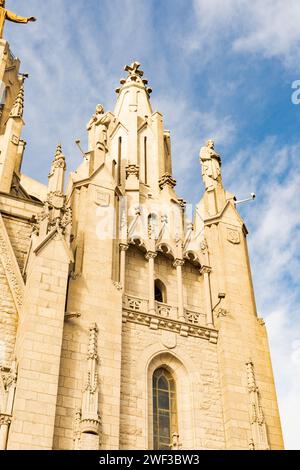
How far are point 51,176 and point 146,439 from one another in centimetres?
1032

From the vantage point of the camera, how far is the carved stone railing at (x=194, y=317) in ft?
72.4

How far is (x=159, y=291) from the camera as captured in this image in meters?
23.3

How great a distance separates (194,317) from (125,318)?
2.65 metres

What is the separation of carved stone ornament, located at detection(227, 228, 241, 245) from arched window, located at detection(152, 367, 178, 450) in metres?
5.98

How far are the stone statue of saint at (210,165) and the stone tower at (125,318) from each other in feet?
0.38

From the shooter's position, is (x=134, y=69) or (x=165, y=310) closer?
(x=165, y=310)

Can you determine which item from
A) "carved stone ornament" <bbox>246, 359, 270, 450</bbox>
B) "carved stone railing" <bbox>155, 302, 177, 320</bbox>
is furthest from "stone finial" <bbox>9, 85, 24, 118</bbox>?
"carved stone ornament" <bbox>246, 359, 270, 450</bbox>

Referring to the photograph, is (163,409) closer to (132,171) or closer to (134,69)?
(132,171)

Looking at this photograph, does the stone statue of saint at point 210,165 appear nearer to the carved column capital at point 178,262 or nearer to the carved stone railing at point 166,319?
the carved column capital at point 178,262

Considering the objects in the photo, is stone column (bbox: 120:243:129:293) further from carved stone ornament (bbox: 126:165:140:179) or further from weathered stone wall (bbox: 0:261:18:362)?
carved stone ornament (bbox: 126:165:140:179)

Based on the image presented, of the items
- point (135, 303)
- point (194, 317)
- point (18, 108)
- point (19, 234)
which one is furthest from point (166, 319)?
point (18, 108)

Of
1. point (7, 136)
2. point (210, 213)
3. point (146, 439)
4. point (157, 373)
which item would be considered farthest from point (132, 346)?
point (7, 136)

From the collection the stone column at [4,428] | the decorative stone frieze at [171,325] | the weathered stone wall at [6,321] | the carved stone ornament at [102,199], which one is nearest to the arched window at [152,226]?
the carved stone ornament at [102,199]
